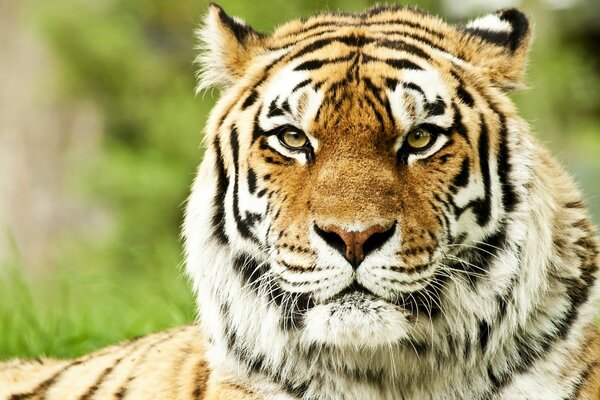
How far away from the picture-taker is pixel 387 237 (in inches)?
90.1

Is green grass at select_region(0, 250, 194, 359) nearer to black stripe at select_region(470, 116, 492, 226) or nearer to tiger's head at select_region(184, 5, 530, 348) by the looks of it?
tiger's head at select_region(184, 5, 530, 348)

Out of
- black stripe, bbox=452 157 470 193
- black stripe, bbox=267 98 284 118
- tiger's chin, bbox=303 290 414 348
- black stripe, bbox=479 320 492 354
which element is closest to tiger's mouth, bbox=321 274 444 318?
tiger's chin, bbox=303 290 414 348

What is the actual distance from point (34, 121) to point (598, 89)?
301 inches

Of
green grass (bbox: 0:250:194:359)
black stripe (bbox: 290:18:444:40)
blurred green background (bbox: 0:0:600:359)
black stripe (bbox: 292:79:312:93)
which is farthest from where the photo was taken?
blurred green background (bbox: 0:0:600:359)

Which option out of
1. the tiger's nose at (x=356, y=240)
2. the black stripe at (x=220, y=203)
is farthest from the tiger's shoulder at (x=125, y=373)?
the tiger's nose at (x=356, y=240)

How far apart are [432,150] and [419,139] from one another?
5 centimetres

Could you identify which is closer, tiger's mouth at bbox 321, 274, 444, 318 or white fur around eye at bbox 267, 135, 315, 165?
tiger's mouth at bbox 321, 274, 444, 318

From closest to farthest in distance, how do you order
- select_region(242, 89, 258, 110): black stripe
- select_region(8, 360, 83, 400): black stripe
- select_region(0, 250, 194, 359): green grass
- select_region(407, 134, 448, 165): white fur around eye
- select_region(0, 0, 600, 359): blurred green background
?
1. select_region(407, 134, 448, 165): white fur around eye
2. select_region(242, 89, 258, 110): black stripe
3. select_region(8, 360, 83, 400): black stripe
4. select_region(0, 250, 194, 359): green grass
5. select_region(0, 0, 600, 359): blurred green background

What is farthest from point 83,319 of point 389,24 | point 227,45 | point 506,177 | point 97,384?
point 506,177

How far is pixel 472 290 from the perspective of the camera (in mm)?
2533

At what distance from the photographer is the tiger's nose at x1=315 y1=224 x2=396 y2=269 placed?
224 cm

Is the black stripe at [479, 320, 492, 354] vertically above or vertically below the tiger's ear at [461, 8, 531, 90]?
below

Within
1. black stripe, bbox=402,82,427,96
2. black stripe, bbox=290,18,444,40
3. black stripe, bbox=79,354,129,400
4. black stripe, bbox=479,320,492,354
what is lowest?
black stripe, bbox=79,354,129,400

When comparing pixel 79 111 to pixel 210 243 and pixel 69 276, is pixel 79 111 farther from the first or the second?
pixel 210 243
